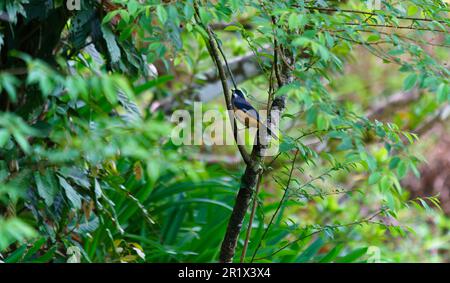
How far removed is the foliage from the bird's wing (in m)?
0.13

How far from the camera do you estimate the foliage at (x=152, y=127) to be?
5.28ft

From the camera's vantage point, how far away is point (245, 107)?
2.31m

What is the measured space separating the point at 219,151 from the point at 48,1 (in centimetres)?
365

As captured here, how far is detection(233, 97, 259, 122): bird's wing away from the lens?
2.29 m

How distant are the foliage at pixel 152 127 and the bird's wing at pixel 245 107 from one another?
0.13m

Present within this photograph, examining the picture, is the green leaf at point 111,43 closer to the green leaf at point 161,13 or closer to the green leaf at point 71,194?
the green leaf at point 71,194

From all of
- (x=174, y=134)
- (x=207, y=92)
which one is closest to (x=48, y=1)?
(x=174, y=134)

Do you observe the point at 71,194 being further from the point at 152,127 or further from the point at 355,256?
the point at 355,256

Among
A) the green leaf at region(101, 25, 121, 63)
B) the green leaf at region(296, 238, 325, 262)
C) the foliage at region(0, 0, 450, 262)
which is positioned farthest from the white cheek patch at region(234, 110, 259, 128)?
the green leaf at region(296, 238, 325, 262)

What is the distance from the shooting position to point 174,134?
2.62m

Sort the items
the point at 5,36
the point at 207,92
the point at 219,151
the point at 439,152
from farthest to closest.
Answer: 1. the point at 439,152
2. the point at 219,151
3. the point at 207,92
4. the point at 5,36

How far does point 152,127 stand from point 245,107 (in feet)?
3.38

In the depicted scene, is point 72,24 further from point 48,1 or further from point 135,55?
point 135,55
